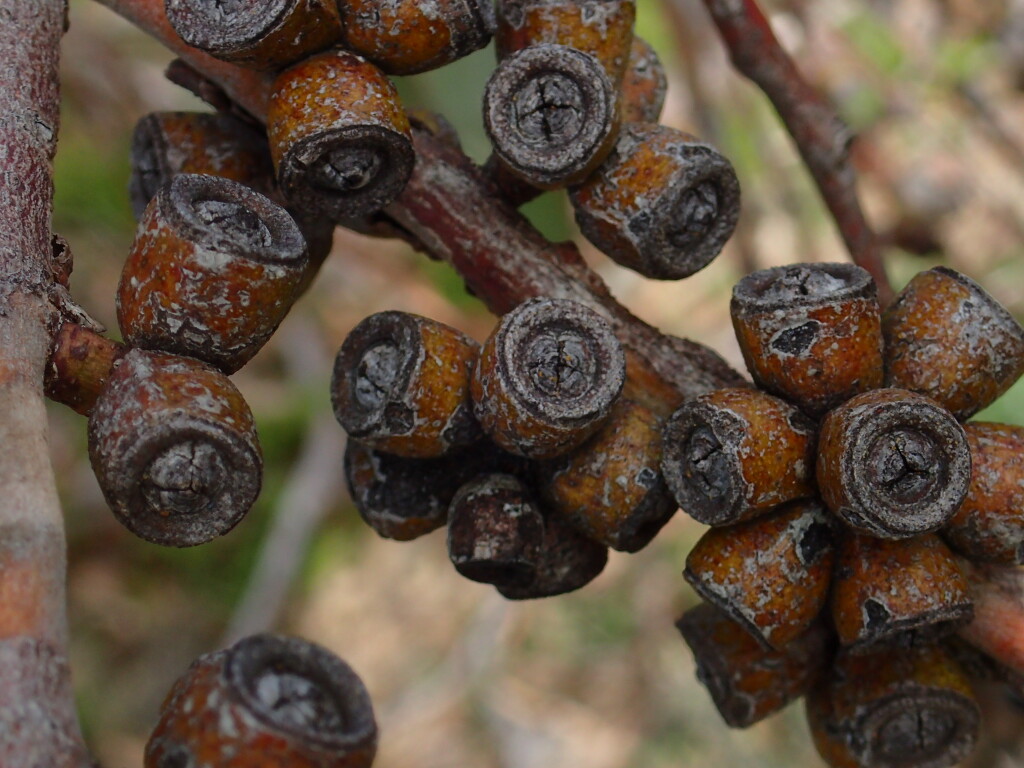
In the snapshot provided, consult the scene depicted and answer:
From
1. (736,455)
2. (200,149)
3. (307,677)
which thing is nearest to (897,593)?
(736,455)

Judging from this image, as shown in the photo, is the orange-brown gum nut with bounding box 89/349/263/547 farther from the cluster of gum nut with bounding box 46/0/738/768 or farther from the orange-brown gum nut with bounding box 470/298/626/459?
the orange-brown gum nut with bounding box 470/298/626/459

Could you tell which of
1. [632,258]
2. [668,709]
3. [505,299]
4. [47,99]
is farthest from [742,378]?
[668,709]

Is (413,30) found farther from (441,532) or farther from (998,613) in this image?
(441,532)

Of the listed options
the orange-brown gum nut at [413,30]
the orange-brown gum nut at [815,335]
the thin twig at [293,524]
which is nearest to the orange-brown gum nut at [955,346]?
the orange-brown gum nut at [815,335]

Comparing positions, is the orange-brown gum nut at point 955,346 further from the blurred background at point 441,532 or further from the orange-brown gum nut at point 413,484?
the blurred background at point 441,532

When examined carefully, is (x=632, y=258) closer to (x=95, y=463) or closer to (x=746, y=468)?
(x=746, y=468)
